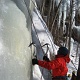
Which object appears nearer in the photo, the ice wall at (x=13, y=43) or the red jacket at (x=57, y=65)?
the ice wall at (x=13, y=43)

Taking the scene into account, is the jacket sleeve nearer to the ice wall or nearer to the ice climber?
the ice climber

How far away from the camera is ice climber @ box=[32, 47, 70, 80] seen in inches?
116

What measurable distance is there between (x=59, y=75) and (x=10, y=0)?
1.11 metres

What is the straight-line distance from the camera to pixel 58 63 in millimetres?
3082

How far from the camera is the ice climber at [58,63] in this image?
2.95 meters

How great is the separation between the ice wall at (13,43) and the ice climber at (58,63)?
0.72 ft

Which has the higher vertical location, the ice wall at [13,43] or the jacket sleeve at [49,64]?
the ice wall at [13,43]

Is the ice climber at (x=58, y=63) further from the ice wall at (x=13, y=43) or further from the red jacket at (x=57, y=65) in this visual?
the ice wall at (x=13, y=43)

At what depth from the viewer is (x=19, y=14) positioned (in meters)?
→ 2.83

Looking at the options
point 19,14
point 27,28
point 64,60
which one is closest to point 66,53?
point 64,60

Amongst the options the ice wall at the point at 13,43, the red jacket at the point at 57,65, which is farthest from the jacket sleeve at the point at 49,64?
the ice wall at the point at 13,43

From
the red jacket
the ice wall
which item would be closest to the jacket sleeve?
the red jacket

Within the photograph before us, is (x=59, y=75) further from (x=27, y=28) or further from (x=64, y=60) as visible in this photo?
(x=27, y=28)

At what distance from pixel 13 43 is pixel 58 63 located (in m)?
0.85
